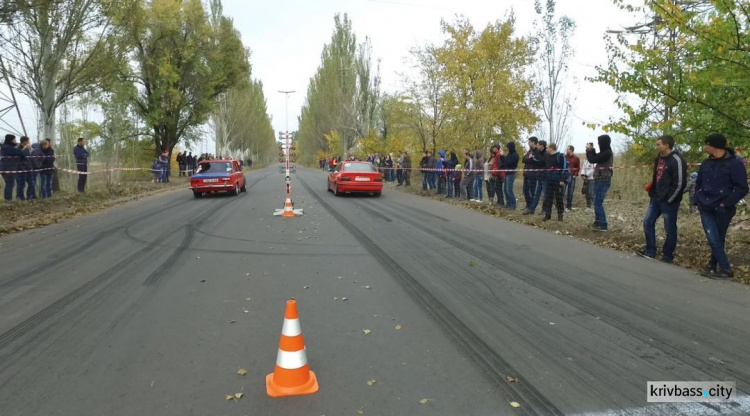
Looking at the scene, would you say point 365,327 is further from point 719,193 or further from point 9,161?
point 9,161

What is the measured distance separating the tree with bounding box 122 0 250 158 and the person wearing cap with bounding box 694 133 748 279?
28.7 meters

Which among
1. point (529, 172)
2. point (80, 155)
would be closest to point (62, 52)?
point (80, 155)

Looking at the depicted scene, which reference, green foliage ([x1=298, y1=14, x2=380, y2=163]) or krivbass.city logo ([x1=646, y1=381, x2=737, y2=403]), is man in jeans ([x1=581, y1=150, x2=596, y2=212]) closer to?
krivbass.city logo ([x1=646, y1=381, x2=737, y2=403])

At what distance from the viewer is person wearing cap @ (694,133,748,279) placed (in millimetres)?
6152

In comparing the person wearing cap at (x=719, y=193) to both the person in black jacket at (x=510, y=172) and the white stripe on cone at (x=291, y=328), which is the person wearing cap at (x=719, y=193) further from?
the person in black jacket at (x=510, y=172)

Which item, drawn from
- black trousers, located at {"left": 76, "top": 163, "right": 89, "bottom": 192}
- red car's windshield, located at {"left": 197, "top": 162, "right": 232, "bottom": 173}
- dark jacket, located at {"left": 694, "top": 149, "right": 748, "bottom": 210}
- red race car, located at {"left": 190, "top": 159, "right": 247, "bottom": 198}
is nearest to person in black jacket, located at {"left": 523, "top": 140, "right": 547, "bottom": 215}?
dark jacket, located at {"left": 694, "top": 149, "right": 748, "bottom": 210}

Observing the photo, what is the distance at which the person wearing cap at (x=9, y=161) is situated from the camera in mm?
12984

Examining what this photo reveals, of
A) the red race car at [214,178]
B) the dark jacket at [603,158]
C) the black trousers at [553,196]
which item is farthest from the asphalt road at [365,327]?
the red race car at [214,178]

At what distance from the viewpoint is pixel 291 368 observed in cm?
318

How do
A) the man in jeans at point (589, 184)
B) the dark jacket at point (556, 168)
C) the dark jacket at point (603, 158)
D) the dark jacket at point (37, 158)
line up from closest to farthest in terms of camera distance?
1. the dark jacket at point (603, 158)
2. the dark jacket at point (556, 168)
3. the man in jeans at point (589, 184)
4. the dark jacket at point (37, 158)

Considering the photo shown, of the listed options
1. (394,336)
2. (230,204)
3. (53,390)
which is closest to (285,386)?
(394,336)

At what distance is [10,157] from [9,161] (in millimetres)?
241

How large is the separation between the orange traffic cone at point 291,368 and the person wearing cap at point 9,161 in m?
13.8

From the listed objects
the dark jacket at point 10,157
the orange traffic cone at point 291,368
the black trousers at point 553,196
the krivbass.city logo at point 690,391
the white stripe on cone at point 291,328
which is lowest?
the krivbass.city logo at point 690,391
